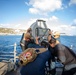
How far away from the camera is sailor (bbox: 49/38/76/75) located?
437 cm

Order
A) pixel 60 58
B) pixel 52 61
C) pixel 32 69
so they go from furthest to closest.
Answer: pixel 52 61, pixel 60 58, pixel 32 69

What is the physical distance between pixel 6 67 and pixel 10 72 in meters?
0.44

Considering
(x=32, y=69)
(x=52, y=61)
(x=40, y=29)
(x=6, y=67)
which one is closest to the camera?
(x=32, y=69)

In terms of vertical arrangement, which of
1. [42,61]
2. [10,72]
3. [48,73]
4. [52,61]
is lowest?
[10,72]

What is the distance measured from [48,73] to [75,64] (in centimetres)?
93

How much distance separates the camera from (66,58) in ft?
14.4

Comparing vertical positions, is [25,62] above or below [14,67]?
above

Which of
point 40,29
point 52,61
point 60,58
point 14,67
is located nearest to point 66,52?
point 60,58

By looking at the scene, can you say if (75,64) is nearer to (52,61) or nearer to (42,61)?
(52,61)

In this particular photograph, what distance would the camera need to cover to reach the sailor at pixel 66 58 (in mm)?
4367

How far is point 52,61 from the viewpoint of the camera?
4957 millimetres

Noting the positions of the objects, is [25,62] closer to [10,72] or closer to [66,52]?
[66,52]

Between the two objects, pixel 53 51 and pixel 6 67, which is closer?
pixel 53 51

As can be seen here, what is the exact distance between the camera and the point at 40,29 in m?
7.68
